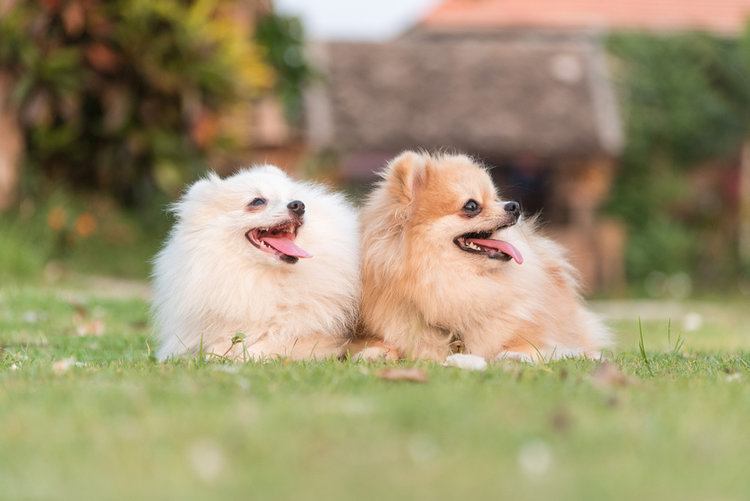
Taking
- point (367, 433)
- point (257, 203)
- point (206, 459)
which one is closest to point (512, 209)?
point (257, 203)

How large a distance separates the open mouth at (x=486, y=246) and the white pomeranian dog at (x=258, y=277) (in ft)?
1.91

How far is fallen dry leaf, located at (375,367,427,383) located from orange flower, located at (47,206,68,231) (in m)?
10.3

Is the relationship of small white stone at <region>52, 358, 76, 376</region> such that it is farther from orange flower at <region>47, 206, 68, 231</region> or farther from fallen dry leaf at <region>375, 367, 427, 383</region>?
orange flower at <region>47, 206, 68, 231</region>

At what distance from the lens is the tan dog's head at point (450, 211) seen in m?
5.83

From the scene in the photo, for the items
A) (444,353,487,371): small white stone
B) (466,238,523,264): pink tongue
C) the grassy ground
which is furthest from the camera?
(466,238,523,264): pink tongue

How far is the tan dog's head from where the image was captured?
5.83m

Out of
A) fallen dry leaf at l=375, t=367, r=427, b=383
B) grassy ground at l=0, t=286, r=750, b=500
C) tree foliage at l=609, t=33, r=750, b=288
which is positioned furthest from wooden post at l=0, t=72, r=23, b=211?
tree foliage at l=609, t=33, r=750, b=288

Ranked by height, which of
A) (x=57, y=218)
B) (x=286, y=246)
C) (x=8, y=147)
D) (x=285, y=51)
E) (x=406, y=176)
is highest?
(x=406, y=176)

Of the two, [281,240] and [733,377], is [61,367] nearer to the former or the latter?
[281,240]

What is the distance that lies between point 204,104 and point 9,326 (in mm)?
7114

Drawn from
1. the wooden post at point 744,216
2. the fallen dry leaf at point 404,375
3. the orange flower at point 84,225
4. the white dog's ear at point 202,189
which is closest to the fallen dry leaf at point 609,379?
the fallen dry leaf at point 404,375

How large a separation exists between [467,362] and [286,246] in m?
1.11

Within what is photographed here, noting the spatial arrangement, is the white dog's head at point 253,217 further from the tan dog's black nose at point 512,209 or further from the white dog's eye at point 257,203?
the tan dog's black nose at point 512,209

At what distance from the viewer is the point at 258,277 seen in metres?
5.84
